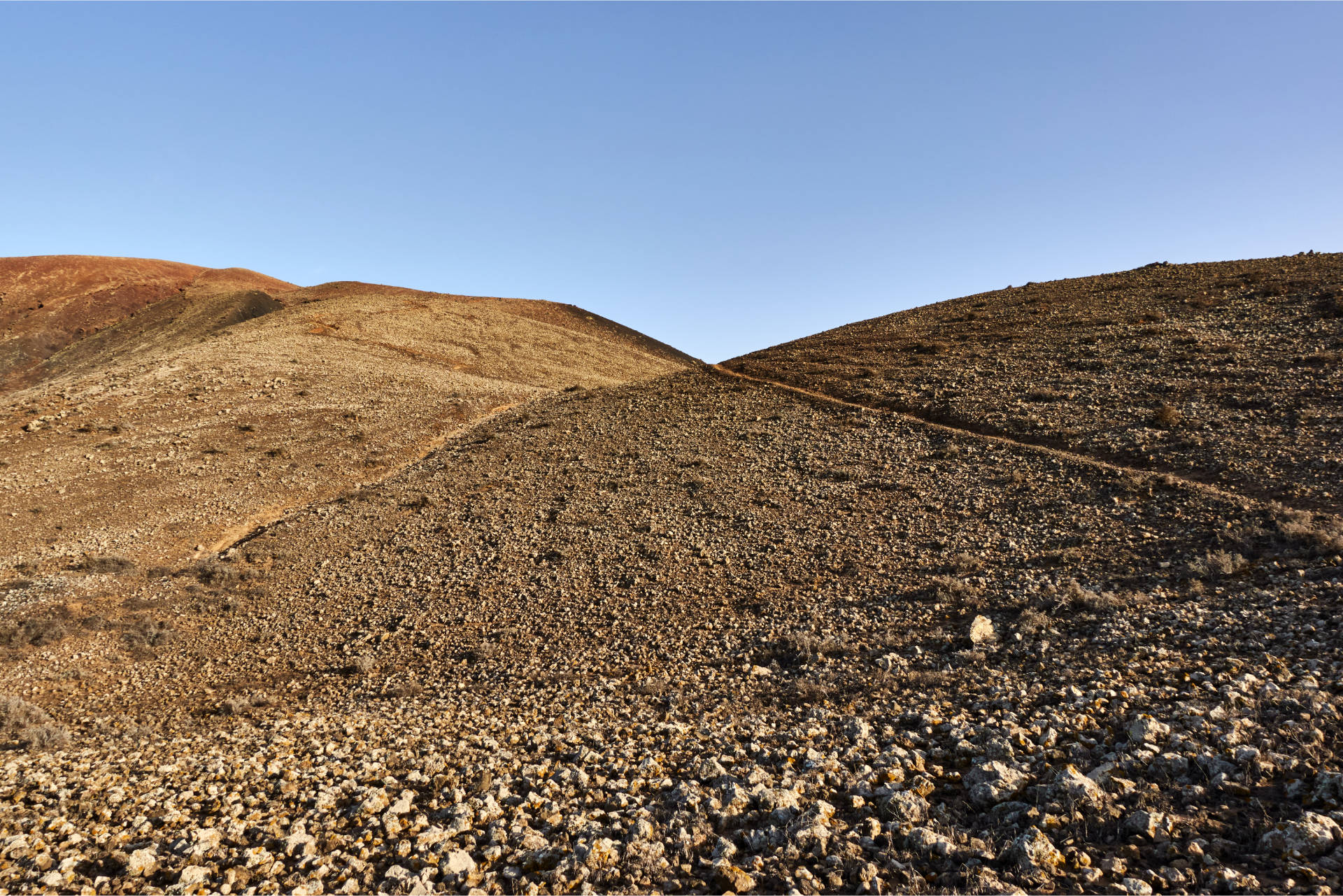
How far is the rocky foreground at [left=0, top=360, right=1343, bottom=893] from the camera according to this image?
16.6ft

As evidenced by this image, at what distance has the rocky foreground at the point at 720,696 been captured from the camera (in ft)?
16.6

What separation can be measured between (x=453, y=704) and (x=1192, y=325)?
1096 inches

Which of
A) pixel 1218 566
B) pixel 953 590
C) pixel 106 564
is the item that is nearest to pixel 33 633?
pixel 106 564

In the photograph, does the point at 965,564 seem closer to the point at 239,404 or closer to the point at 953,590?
the point at 953,590

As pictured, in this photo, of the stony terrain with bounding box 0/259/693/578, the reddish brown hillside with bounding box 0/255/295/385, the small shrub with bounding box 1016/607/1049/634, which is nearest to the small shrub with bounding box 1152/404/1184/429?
the small shrub with bounding box 1016/607/1049/634

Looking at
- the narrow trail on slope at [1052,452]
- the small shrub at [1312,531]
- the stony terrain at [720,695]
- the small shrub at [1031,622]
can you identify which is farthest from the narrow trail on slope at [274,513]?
the small shrub at [1312,531]

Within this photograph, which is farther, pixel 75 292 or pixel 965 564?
pixel 75 292

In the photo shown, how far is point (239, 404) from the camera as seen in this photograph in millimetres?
28656

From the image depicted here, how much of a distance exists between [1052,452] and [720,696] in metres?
12.5

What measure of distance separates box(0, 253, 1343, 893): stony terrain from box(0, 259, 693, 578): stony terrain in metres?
3.20

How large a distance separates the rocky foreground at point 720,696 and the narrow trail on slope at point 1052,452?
18cm

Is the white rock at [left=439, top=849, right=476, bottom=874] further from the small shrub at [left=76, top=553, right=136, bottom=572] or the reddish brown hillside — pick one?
the reddish brown hillside

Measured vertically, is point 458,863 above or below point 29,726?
above

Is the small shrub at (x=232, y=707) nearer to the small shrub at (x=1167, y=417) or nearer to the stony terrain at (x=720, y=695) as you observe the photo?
the stony terrain at (x=720, y=695)
